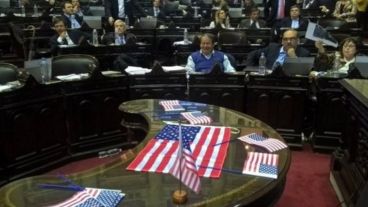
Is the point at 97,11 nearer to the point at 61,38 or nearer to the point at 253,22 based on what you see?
the point at 253,22

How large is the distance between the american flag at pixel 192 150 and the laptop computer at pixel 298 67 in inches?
83.5

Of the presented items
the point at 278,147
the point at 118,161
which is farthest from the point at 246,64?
the point at 118,161

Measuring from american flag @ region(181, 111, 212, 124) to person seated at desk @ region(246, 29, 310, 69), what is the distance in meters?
2.31

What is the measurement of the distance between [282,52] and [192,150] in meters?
3.54

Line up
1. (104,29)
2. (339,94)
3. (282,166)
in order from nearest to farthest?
(282,166)
(339,94)
(104,29)

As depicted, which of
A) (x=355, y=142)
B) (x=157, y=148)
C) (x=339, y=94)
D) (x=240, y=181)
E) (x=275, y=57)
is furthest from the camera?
(x=275, y=57)

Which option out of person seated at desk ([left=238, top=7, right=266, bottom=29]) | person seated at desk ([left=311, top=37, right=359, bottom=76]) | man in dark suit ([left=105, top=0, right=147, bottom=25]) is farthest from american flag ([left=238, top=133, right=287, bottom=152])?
man in dark suit ([left=105, top=0, right=147, bottom=25])

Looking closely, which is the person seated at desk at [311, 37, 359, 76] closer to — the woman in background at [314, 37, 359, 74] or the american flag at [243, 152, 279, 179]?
the woman in background at [314, 37, 359, 74]

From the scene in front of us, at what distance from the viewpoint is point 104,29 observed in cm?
852

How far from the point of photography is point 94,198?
7.57 ft

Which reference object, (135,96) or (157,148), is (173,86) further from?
(157,148)

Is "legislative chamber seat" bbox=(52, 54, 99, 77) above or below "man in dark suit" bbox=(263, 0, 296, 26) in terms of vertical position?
below

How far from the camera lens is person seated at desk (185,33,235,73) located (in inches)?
225

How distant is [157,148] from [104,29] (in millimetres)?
5937
